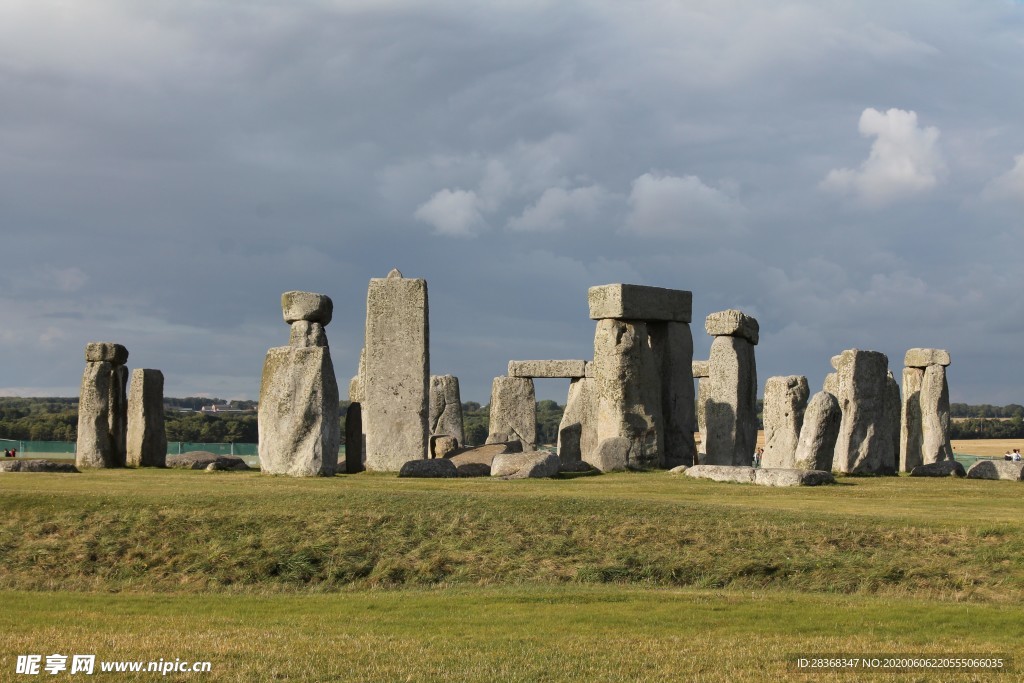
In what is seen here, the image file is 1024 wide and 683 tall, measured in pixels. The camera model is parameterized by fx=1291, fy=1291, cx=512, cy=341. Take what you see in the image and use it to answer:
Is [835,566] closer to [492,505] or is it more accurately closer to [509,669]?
[492,505]

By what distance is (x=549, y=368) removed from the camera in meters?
36.8

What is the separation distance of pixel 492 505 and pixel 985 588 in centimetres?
625

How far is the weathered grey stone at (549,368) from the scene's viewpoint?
119ft

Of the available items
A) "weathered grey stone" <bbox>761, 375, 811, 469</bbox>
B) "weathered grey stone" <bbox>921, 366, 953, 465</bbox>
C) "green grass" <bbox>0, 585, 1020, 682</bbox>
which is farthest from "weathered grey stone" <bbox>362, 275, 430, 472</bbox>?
"weathered grey stone" <bbox>921, 366, 953, 465</bbox>

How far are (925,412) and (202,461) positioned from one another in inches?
715

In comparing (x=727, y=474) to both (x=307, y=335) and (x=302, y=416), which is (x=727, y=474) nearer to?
(x=302, y=416)

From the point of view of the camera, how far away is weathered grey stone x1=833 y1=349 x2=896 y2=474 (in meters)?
26.7

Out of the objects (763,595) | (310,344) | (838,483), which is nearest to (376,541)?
(763,595)

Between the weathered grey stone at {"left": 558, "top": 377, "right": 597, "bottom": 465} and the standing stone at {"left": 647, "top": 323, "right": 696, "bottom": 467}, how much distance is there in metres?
1.69

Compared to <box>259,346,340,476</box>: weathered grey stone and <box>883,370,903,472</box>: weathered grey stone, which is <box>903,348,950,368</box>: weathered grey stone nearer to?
<box>883,370,903,472</box>: weathered grey stone

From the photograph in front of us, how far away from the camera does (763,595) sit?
44.8 feet

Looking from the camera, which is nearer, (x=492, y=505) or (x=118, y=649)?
(x=118, y=649)

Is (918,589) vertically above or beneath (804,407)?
beneath

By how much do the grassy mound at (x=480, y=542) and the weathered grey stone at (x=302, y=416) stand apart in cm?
332
